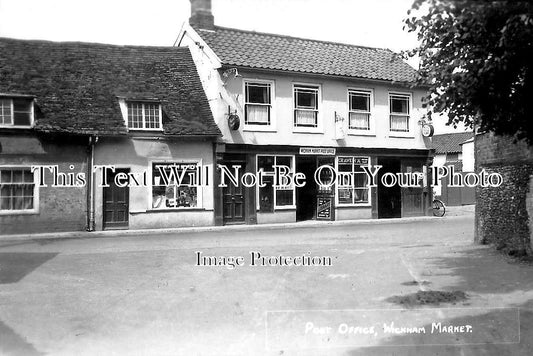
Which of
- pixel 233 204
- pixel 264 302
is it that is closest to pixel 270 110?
pixel 233 204

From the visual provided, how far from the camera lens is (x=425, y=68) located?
5.81 meters

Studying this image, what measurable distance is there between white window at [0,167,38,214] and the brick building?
0.02 metres

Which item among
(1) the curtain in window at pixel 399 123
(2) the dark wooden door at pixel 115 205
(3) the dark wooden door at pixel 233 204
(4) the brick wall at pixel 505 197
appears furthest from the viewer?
(1) the curtain in window at pixel 399 123

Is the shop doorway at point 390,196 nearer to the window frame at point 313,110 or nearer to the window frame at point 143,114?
the window frame at point 313,110

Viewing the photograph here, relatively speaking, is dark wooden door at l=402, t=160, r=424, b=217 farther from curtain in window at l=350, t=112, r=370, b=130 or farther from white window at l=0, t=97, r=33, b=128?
white window at l=0, t=97, r=33, b=128

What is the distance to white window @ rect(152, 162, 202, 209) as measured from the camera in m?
15.3

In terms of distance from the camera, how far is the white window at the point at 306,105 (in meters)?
17.5

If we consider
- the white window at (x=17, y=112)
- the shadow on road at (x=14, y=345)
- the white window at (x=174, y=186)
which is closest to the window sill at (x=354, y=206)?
the white window at (x=174, y=186)

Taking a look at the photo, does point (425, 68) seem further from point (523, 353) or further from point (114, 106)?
point (114, 106)

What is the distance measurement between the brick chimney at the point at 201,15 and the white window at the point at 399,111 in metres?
7.60

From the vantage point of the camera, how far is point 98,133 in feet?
44.0

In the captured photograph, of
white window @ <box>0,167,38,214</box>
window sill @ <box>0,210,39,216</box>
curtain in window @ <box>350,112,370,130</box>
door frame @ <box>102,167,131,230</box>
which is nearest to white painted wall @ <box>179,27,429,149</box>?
curtain in window @ <box>350,112,370,130</box>

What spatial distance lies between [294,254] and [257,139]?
310 inches

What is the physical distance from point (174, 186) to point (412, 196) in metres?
9.99
